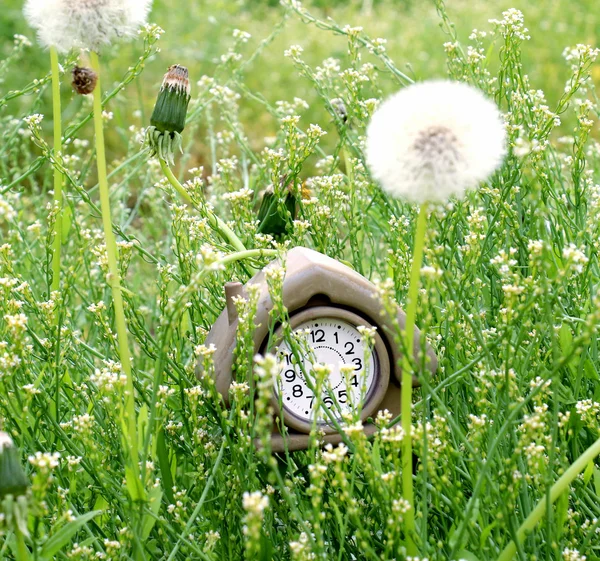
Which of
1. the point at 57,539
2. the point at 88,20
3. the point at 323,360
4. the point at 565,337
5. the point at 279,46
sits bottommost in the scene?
the point at 57,539

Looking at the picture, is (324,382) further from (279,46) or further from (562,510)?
(279,46)

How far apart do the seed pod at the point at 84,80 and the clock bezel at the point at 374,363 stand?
43 cm

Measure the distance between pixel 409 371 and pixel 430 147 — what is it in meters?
0.25

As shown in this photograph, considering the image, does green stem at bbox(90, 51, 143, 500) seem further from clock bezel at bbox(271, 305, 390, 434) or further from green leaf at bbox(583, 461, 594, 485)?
green leaf at bbox(583, 461, 594, 485)

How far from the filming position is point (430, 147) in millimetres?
914

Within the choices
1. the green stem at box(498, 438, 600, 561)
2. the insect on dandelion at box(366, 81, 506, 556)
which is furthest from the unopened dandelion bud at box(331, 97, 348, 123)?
the green stem at box(498, 438, 600, 561)

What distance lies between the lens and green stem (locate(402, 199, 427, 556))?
92 centimetres

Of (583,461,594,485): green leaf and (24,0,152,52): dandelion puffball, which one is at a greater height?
(24,0,152,52): dandelion puffball

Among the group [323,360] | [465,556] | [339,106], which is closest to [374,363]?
[323,360]

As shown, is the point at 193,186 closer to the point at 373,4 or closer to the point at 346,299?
the point at 346,299

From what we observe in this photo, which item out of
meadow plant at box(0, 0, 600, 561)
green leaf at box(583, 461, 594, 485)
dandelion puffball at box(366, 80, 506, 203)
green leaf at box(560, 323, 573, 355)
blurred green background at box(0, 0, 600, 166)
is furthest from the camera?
blurred green background at box(0, 0, 600, 166)

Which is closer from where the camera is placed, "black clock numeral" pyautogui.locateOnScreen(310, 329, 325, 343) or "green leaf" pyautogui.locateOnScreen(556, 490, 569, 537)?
"green leaf" pyautogui.locateOnScreen(556, 490, 569, 537)

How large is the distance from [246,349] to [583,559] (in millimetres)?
499

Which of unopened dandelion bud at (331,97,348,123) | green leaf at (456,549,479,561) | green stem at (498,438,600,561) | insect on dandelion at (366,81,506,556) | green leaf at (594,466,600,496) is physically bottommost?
green leaf at (456,549,479,561)
